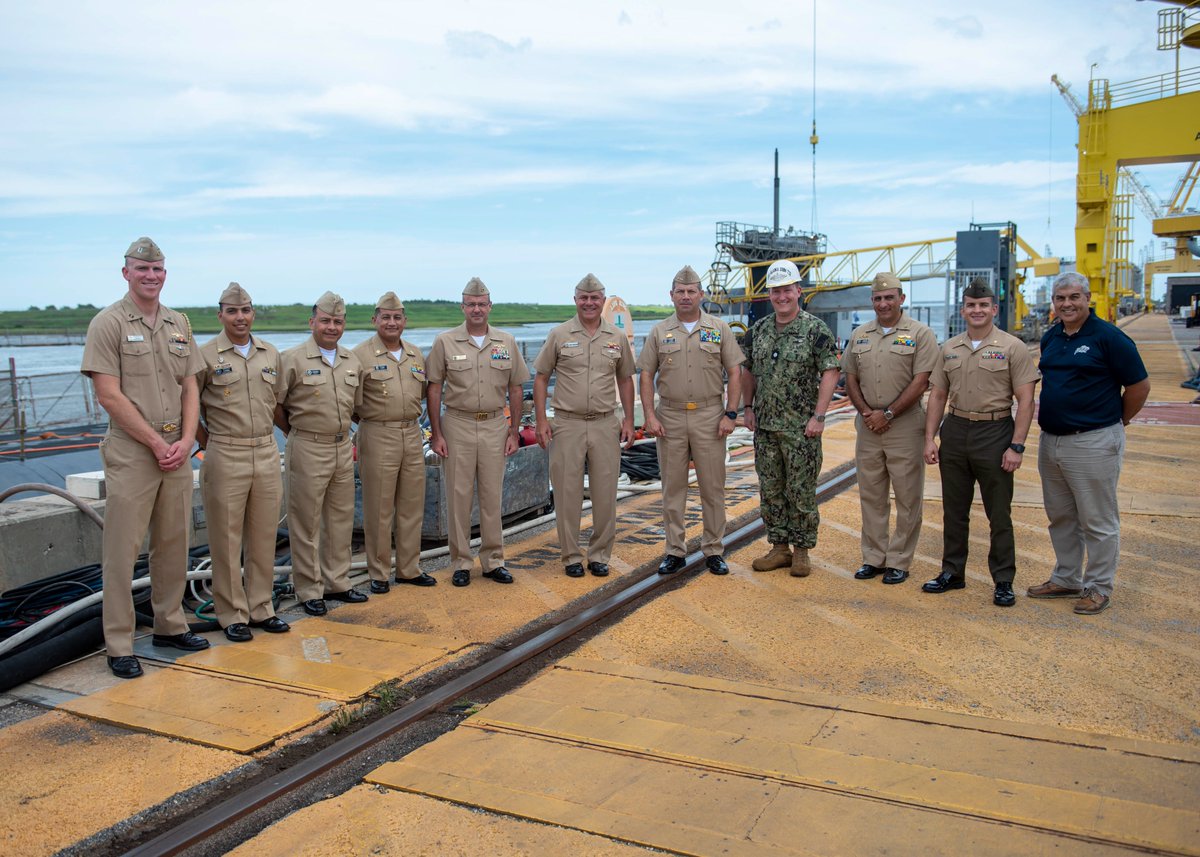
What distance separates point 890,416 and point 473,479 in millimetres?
2664

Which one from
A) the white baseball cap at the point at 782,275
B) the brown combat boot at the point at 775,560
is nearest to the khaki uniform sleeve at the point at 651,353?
the white baseball cap at the point at 782,275

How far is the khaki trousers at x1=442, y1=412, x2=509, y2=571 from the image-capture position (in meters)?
6.16

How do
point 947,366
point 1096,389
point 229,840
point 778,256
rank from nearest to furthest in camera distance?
point 229,840
point 1096,389
point 947,366
point 778,256

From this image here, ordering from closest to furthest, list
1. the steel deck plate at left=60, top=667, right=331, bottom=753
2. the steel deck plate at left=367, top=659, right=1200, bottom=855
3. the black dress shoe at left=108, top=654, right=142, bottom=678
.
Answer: the steel deck plate at left=367, top=659, right=1200, bottom=855 < the steel deck plate at left=60, top=667, right=331, bottom=753 < the black dress shoe at left=108, top=654, right=142, bottom=678

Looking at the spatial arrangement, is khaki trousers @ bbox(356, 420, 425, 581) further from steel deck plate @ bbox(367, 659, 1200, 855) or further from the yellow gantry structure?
the yellow gantry structure

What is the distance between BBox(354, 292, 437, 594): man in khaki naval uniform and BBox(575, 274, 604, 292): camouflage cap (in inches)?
43.6

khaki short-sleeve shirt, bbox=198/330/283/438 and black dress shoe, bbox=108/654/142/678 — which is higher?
khaki short-sleeve shirt, bbox=198/330/283/438

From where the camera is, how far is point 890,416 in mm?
5988

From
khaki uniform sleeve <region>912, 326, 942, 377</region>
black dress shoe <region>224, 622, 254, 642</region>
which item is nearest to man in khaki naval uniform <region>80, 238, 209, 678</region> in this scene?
→ black dress shoe <region>224, 622, 254, 642</region>

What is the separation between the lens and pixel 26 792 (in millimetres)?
3416

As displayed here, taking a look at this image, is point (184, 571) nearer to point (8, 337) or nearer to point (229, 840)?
point (229, 840)

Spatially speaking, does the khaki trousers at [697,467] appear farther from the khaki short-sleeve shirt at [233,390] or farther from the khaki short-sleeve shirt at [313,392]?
the khaki short-sleeve shirt at [233,390]

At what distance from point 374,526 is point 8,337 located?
8430cm

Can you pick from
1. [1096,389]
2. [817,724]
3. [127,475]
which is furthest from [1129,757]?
[127,475]
